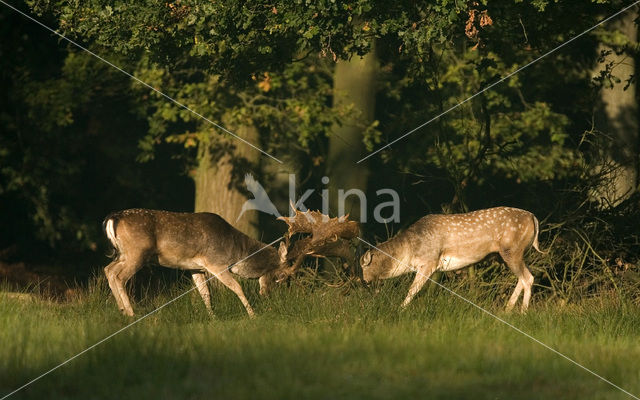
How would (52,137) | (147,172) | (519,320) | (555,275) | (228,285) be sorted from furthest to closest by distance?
(147,172)
(52,137)
(555,275)
(228,285)
(519,320)

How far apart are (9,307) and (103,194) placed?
A: 8.62 meters

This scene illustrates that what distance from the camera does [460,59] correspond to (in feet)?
60.3

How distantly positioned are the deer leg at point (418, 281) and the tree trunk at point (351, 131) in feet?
7.86

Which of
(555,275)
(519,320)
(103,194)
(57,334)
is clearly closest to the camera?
(57,334)

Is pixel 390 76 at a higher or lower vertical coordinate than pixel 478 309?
higher

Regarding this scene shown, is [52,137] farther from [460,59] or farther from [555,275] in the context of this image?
[555,275]

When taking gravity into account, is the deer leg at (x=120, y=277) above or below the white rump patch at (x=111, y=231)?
below

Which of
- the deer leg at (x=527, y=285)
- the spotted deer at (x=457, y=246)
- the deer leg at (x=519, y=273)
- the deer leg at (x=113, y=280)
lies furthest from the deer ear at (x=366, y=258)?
the deer leg at (x=113, y=280)

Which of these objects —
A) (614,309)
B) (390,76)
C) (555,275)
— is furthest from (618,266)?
(390,76)

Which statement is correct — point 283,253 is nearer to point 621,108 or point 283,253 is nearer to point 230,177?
point 230,177

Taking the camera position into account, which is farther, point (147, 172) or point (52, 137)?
point (147, 172)

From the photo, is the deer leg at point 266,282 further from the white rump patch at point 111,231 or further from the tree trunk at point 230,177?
the tree trunk at point 230,177

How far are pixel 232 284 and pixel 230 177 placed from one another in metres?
5.38

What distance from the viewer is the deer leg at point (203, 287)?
423 inches
